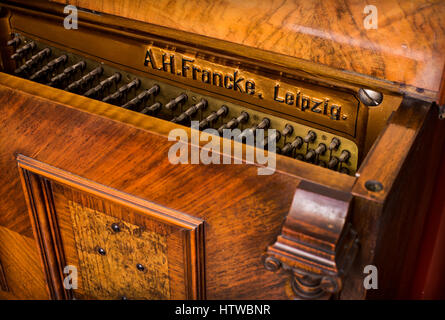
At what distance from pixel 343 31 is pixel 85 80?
0.67 m

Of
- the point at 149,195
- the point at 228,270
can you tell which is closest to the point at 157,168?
the point at 149,195

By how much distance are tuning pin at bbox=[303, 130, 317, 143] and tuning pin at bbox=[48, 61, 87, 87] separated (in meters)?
0.64

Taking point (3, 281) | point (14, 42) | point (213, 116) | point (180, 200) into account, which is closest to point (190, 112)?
point (213, 116)

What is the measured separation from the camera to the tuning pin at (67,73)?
57.6 inches

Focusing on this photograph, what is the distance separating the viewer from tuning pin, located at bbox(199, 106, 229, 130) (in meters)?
1.28

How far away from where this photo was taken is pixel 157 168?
109cm

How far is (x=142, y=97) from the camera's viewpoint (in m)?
1.37

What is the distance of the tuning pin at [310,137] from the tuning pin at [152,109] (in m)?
0.38

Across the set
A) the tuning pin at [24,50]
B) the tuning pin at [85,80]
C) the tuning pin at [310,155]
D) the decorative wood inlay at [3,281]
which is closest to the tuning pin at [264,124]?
the tuning pin at [310,155]

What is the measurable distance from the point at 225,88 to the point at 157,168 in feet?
1.01

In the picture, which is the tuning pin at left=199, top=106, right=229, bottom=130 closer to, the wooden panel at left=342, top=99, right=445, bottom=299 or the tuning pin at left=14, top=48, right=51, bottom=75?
the wooden panel at left=342, top=99, right=445, bottom=299

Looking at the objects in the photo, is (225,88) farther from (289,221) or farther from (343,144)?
(289,221)
